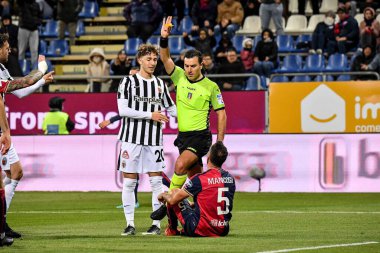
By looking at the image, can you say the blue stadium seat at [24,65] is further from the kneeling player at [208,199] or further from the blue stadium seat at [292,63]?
the kneeling player at [208,199]

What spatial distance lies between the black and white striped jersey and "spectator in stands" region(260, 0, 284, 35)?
16217mm

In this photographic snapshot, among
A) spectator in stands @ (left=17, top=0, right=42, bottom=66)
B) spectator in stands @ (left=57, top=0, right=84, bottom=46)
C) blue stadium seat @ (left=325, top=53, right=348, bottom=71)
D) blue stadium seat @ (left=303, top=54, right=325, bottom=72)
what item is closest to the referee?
blue stadium seat @ (left=325, top=53, right=348, bottom=71)

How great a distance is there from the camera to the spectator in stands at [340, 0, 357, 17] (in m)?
28.3

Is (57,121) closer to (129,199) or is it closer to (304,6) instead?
(304,6)

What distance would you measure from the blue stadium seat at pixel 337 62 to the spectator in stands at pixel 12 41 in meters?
8.20

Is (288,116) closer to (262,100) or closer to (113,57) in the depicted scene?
(262,100)

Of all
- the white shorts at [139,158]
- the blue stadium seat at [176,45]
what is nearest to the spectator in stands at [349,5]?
the blue stadium seat at [176,45]

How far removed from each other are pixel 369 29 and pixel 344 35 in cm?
82

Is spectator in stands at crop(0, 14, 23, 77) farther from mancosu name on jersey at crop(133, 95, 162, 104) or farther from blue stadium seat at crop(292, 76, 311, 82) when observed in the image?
mancosu name on jersey at crop(133, 95, 162, 104)

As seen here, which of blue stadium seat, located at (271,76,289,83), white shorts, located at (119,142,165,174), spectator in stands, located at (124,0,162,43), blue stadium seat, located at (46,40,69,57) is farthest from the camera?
blue stadium seat, located at (46,40,69,57)

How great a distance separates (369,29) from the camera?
89.6ft

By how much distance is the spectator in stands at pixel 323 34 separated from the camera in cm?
2816

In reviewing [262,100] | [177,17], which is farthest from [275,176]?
[177,17]

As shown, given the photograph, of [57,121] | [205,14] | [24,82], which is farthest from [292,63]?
[24,82]
